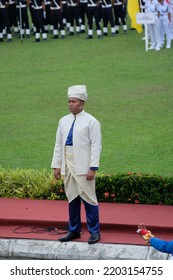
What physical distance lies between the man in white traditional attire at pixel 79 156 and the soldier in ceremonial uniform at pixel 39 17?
678 inches

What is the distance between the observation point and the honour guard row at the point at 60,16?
92.8 feet

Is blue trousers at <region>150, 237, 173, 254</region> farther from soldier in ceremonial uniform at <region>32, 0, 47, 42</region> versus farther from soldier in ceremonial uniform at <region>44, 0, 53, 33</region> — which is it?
soldier in ceremonial uniform at <region>44, 0, 53, 33</region>

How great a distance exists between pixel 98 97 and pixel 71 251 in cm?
947

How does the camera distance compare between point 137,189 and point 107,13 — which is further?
point 107,13

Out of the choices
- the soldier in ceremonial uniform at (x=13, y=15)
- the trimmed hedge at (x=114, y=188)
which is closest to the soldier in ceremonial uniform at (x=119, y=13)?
the soldier in ceremonial uniform at (x=13, y=15)

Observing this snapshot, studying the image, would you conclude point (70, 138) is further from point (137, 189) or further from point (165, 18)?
point (165, 18)

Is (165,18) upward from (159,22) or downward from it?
upward

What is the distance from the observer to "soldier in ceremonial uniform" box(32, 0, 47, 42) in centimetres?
2814

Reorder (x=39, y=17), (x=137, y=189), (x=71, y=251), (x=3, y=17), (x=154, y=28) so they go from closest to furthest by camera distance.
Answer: (x=71, y=251)
(x=137, y=189)
(x=154, y=28)
(x=39, y=17)
(x=3, y=17)

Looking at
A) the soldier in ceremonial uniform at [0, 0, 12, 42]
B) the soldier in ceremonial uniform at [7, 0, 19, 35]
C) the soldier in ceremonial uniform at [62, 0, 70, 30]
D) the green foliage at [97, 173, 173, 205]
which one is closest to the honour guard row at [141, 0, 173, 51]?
the soldier in ceremonial uniform at [62, 0, 70, 30]

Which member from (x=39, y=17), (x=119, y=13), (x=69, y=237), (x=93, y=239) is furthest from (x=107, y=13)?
(x=93, y=239)

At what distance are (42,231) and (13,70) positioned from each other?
12293 millimetres

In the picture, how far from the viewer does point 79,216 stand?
37.2ft

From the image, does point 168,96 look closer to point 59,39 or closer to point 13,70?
point 13,70
